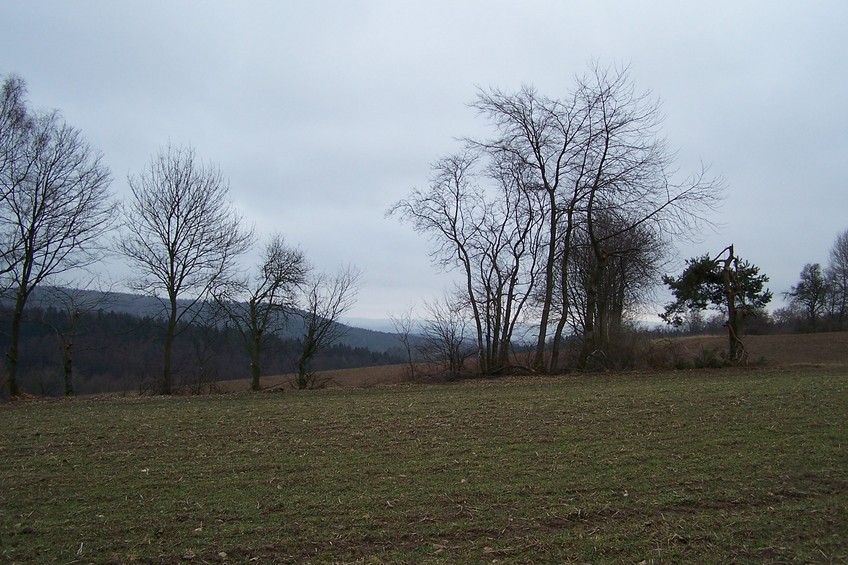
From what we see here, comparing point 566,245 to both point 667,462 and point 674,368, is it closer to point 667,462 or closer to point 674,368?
point 674,368

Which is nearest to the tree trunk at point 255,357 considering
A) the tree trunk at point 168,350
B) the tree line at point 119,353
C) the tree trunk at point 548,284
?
the tree line at point 119,353

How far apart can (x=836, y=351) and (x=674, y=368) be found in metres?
15.9

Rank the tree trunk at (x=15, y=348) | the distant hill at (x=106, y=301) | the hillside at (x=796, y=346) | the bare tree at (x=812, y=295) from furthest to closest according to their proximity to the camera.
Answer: the bare tree at (x=812, y=295) → the hillside at (x=796, y=346) → the distant hill at (x=106, y=301) → the tree trunk at (x=15, y=348)

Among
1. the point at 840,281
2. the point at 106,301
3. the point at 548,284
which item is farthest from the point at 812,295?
the point at 106,301

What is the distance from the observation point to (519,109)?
59.8 ft

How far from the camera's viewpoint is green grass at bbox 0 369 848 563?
4504 millimetres

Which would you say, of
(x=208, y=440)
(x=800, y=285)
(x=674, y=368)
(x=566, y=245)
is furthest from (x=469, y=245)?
(x=800, y=285)

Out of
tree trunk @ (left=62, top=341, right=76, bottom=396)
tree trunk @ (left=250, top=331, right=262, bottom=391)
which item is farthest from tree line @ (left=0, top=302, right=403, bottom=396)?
tree trunk @ (left=250, top=331, right=262, bottom=391)

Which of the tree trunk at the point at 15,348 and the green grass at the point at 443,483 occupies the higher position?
the tree trunk at the point at 15,348

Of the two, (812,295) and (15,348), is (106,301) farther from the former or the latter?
(812,295)

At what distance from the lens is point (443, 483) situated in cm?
598

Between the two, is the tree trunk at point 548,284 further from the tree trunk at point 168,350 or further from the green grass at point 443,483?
the tree trunk at point 168,350

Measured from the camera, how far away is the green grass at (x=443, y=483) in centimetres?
450

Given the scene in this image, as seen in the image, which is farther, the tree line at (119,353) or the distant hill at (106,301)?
the tree line at (119,353)
